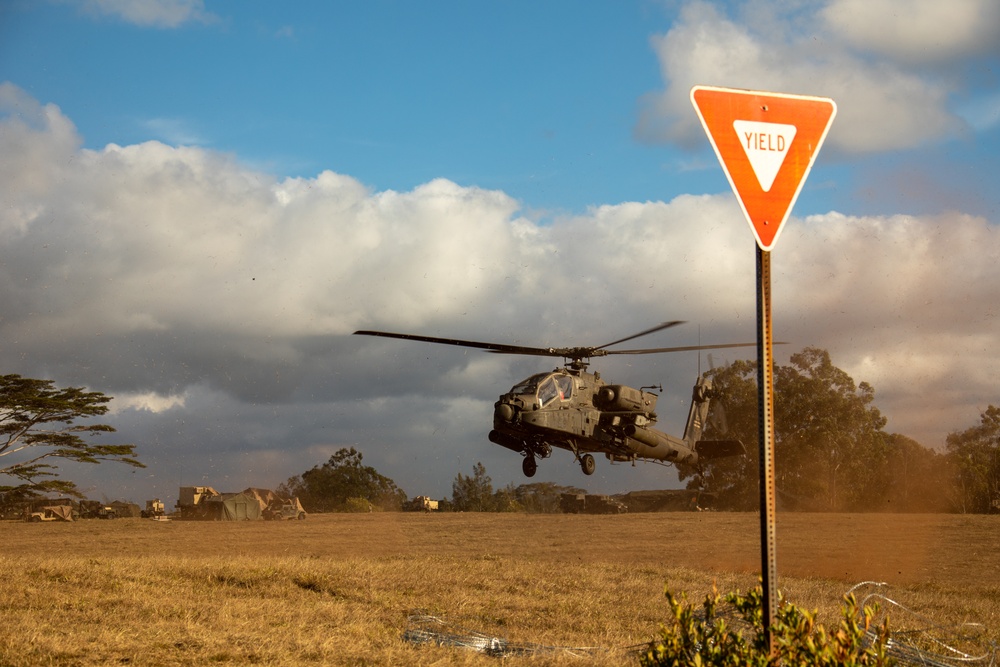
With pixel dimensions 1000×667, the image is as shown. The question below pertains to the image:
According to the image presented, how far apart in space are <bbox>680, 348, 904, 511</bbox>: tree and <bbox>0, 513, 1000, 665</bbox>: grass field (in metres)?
27.7

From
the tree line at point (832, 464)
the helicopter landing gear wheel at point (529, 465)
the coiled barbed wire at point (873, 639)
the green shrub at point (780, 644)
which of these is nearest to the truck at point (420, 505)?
the tree line at point (832, 464)

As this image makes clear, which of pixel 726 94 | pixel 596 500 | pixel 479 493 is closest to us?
pixel 726 94

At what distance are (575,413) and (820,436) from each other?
145 feet

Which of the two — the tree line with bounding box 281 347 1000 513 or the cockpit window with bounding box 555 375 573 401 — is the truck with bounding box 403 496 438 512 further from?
the cockpit window with bounding box 555 375 573 401

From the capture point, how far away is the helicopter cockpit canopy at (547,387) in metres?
22.4

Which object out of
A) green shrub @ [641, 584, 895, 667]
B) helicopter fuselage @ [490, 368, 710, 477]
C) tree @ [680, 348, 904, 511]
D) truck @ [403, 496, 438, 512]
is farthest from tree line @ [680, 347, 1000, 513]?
green shrub @ [641, 584, 895, 667]

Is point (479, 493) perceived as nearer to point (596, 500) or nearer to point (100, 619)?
point (596, 500)

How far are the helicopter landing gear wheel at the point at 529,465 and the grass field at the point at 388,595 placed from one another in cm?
341

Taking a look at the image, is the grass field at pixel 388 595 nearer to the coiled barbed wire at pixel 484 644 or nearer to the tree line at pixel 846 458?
the coiled barbed wire at pixel 484 644

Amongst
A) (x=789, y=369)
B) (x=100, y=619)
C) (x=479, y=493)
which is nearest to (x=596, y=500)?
(x=479, y=493)

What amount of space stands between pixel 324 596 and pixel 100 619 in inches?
160

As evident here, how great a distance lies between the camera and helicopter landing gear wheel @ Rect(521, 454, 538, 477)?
923 inches

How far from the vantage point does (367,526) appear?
48688mm

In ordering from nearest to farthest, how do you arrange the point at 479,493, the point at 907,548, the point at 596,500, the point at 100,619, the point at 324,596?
1. the point at 100,619
2. the point at 324,596
3. the point at 907,548
4. the point at 596,500
5. the point at 479,493
